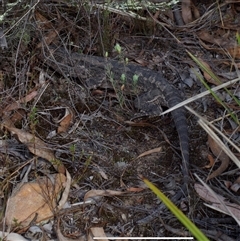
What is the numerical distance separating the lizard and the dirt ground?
9 cm

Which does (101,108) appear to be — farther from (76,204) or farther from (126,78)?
(76,204)

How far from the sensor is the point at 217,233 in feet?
11.4

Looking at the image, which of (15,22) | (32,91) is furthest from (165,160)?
(15,22)

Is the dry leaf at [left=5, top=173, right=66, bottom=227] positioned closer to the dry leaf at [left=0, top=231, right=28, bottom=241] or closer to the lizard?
the dry leaf at [left=0, top=231, right=28, bottom=241]

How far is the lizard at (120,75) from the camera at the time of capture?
476cm

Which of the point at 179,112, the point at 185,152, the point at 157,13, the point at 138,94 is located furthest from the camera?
the point at 157,13

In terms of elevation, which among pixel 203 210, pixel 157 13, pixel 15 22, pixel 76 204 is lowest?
pixel 203 210

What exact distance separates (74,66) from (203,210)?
2.10 meters

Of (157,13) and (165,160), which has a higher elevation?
(157,13)

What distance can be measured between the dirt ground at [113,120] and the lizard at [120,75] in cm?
9

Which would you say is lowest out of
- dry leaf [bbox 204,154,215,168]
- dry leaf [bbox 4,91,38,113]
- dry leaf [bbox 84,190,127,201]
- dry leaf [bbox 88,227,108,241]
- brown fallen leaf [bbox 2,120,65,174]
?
dry leaf [bbox 204,154,215,168]

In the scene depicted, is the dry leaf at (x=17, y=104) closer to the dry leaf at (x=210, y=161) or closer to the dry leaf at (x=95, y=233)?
the dry leaf at (x=95, y=233)

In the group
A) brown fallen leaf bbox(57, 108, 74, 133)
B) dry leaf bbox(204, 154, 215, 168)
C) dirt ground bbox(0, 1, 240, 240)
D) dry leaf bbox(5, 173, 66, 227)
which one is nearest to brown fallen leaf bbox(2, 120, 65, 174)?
dirt ground bbox(0, 1, 240, 240)

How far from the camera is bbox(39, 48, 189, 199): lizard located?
187 inches
